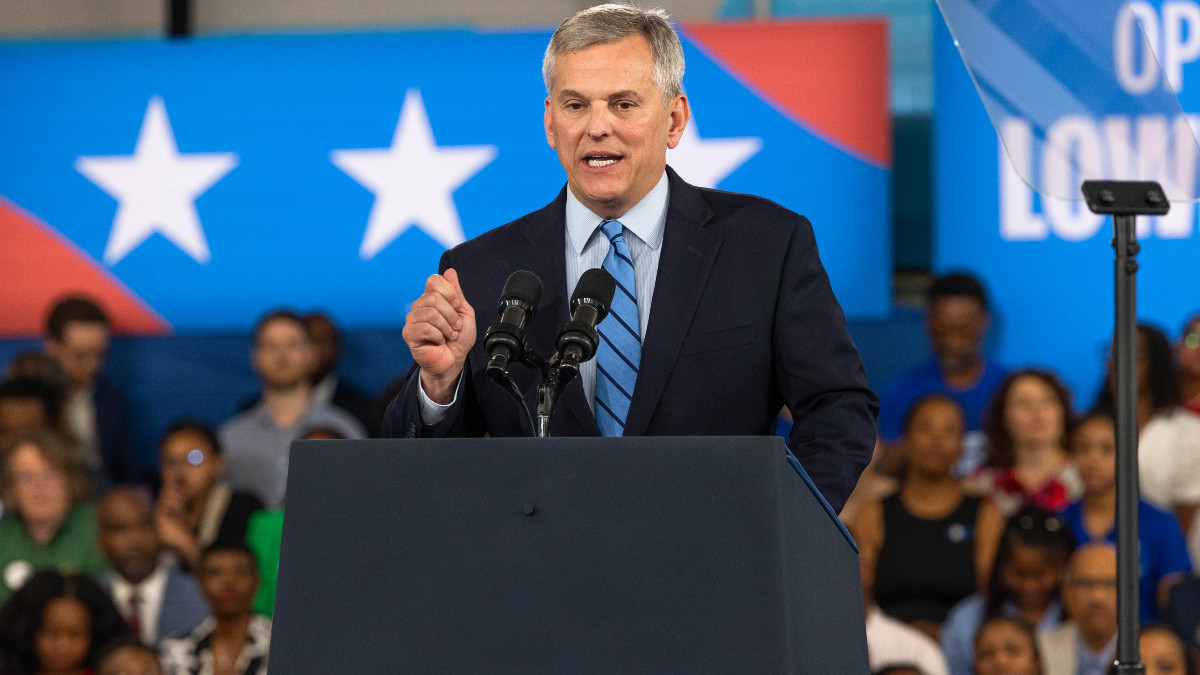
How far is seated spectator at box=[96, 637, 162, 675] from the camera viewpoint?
3.89m

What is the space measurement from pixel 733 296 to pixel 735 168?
332 cm

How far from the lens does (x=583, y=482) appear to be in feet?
4.23

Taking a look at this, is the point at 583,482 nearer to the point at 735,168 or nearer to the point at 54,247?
the point at 735,168

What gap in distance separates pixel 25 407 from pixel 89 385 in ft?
1.18

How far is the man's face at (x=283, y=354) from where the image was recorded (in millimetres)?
4801

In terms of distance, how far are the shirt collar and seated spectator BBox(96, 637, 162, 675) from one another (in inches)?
101

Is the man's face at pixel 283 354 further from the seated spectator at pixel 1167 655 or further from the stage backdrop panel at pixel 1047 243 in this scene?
the seated spectator at pixel 1167 655

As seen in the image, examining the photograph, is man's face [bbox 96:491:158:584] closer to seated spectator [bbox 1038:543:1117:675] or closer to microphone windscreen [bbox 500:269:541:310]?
seated spectator [bbox 1038:543:1117:675]

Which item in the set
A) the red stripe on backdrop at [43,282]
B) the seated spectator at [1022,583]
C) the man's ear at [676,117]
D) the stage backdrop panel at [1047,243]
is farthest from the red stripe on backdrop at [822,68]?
the man's ear at [676,117]

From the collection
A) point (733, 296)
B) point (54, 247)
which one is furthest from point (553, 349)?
point (54, 247)

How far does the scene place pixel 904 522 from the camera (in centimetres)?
383

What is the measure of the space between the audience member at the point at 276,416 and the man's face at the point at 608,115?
114 inches

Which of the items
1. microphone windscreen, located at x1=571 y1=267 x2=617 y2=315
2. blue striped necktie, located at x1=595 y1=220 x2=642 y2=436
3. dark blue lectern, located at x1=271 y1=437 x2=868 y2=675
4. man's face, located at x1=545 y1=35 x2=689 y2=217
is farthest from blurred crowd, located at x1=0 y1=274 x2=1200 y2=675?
dark blue lectern, located at x1=271 y1=437 x2=868 y2=675

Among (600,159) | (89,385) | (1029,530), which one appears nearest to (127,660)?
A: (89,385)
